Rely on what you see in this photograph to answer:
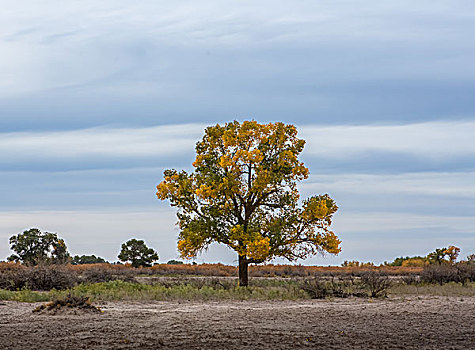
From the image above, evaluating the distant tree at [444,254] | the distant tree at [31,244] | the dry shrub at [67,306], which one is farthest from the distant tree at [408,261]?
the dry shrub at [67,306]

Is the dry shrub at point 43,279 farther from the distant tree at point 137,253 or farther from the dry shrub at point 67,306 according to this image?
the distant tree at point 137,253

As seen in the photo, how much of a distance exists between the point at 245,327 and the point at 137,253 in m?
40.2

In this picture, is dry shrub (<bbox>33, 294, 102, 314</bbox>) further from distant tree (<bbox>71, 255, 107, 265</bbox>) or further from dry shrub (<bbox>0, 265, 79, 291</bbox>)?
distant tree (<bbox>71, 255, 107, 265</bbox>)

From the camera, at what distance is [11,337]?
1235 cm

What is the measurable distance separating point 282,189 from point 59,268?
9586mm

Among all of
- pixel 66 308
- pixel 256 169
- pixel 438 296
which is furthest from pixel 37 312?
pixel 438 296

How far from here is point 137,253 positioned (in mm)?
52656

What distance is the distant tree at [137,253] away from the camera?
52469 mm

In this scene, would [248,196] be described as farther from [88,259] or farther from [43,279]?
[88,259]

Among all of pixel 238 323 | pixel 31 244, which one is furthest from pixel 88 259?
pixel 238 323

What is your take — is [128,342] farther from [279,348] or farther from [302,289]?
[302,289]

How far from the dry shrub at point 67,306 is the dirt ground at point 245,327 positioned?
328 millimetres

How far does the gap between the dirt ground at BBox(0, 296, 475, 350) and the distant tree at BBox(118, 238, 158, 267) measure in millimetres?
33861

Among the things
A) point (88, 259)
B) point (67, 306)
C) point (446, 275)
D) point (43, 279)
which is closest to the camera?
point (67, 306)
